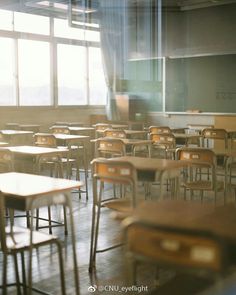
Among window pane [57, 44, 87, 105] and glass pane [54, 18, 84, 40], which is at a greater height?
glass pane [54, 18, 84, 40]

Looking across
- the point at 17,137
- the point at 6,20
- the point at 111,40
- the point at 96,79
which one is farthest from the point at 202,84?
the point at 17,137

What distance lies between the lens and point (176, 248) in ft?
5.00

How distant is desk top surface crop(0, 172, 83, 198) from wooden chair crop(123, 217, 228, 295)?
1.05 metres

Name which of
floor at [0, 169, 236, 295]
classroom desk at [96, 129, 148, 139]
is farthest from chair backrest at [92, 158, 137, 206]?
classroom desk at [96, 129, 148, 139]

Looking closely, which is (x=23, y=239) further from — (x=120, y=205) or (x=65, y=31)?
(x=65, y=31)

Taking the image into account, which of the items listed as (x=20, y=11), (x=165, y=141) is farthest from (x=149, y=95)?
(x=165, y=141)

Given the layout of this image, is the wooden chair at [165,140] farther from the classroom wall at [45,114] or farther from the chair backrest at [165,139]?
the classroom wall at [45,114]

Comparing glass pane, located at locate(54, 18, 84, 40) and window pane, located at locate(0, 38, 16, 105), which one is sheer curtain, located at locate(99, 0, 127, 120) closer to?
glass pane, located at locate(54, 18, 84, 40)

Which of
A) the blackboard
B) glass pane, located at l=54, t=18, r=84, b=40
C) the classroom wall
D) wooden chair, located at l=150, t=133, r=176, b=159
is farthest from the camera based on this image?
glass pane, located at l=54, t=18, r=84, b=40

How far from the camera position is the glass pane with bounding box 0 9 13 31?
9180mm

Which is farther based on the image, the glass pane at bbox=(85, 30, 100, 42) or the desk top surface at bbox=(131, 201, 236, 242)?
the glass pane at bbox=(85, 30, 100, 42)

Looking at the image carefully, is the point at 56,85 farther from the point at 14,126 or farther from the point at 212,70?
the point at 212,70

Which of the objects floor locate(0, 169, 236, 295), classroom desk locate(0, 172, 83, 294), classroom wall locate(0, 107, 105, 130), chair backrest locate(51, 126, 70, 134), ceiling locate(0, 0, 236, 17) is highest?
ceiling locate(0, 0, 236, 17)

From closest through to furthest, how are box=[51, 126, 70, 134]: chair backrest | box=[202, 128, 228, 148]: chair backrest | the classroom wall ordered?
1. box=[202, 128, 228, 148]: chair backrest
2. box=[51, 126, 70, 134]: chair backrest
3. the classroom wall
